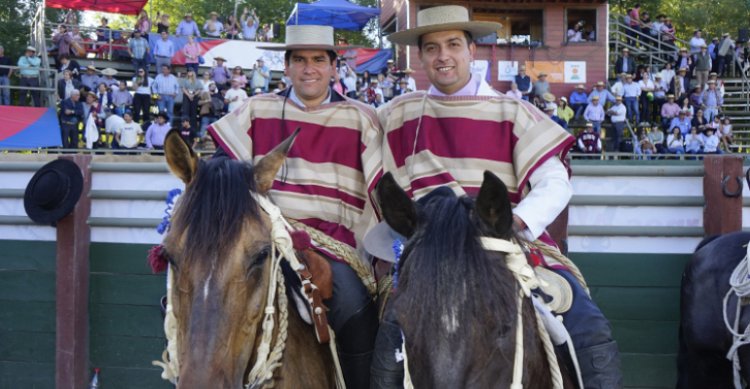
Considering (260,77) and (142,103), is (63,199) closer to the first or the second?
(142,103)

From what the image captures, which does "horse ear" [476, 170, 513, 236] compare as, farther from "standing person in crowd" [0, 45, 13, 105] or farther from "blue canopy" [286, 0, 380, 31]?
"blue canopy" [286, 0, 380, 31]

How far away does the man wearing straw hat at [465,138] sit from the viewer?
12.7 feet

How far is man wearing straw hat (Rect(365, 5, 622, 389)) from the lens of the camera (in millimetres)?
3867

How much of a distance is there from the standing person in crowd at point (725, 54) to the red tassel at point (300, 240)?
29.1 metres

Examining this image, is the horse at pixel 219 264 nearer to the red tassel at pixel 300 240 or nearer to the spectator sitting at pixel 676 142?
the red tassel at pixel 300 240

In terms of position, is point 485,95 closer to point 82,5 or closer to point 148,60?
point 148,60

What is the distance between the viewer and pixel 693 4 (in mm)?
43875

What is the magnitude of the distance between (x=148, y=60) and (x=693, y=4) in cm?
3076

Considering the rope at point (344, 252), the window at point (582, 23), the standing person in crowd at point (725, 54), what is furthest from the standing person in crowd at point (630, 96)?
the rope at point (344, 252)

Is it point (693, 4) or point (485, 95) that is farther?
point (693, 4)

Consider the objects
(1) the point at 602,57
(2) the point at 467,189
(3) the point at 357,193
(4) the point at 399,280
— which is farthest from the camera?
(1) the point at 602,57

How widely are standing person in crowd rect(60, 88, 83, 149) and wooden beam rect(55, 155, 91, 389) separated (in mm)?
13242

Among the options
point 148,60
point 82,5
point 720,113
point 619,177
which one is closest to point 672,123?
point 720,113

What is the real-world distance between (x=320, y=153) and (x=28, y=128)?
50.2 feet
